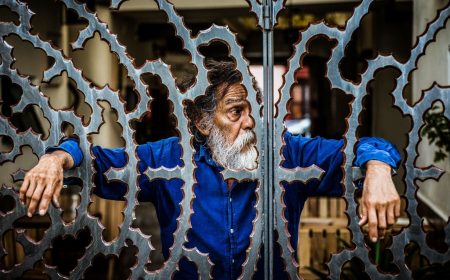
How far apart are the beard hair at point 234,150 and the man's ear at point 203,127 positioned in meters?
0.05

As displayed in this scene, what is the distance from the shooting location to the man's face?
2785mm

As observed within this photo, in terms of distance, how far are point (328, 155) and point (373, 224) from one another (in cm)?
67

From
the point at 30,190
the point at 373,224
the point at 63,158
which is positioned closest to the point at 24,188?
the point at 30,190

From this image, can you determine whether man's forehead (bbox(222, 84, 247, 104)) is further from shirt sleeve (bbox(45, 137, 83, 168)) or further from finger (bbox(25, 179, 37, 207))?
finger (bbox(25, 179, 37, 207))

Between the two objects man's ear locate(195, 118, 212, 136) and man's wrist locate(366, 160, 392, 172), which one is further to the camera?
man's ear locate(195, 118, 212, 136)

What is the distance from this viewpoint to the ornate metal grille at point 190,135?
215 cm

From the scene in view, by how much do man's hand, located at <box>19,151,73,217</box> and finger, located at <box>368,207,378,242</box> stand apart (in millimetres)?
1064

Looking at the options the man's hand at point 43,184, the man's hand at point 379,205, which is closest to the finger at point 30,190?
the man's hand at point 43,184

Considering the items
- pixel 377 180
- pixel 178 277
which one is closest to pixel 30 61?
pixel 178 277

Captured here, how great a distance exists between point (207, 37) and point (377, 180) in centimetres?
76

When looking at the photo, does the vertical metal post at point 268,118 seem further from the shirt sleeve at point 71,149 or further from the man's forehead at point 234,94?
the shirt sleeve at point 71,149

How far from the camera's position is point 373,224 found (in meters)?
2.01

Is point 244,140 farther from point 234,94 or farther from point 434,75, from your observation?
point 434,75

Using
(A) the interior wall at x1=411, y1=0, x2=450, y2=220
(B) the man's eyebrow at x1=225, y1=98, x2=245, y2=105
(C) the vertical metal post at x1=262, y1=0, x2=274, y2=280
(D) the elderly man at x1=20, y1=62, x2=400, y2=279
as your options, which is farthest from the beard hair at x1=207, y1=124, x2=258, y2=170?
(A) the interior wall at x1=411, y1=0, x2=450, y2=220
